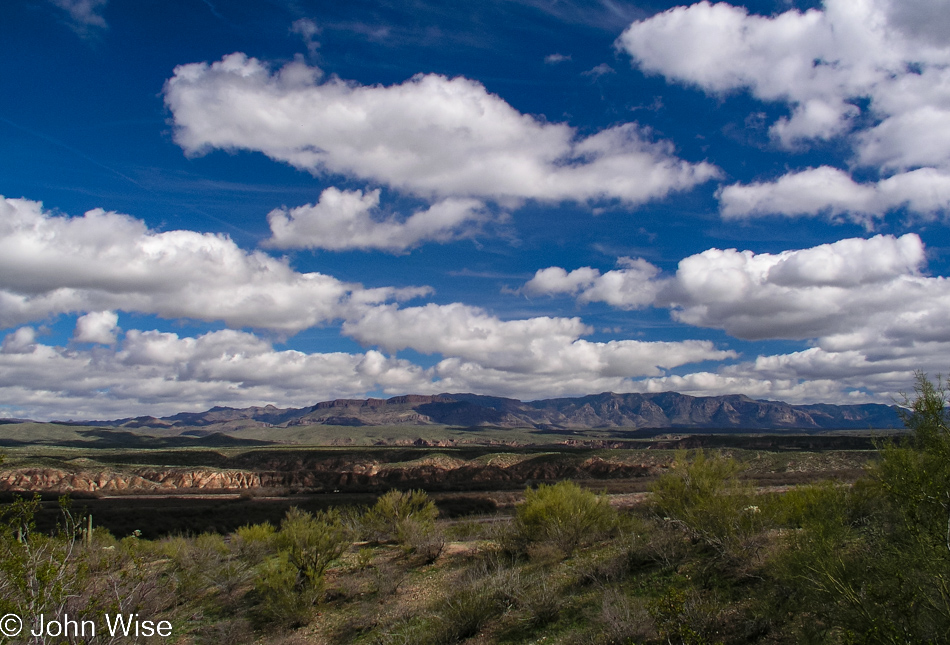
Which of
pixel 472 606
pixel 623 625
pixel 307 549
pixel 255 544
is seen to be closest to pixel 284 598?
pixel 307 549

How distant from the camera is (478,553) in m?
20.8

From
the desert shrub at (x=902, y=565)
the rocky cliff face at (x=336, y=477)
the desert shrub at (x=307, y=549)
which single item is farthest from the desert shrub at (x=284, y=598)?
the rocky cliff face at (x=336, y=477)

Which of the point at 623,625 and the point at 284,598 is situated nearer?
the point at 623,625

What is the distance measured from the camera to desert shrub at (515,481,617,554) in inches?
755

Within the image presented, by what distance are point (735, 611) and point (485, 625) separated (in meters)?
6.13

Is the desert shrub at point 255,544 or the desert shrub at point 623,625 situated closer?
the desert shrub at point 623,625

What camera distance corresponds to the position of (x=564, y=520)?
19.7m

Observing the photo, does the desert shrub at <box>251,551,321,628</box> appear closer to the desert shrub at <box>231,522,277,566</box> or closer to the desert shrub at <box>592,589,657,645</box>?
the desert shrub at <box>231,522,277,566</box>

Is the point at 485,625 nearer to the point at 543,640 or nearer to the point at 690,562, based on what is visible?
the point at 543,640

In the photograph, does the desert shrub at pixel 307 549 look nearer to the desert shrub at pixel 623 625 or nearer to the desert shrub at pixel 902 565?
the desert shrub at pixel 623 625

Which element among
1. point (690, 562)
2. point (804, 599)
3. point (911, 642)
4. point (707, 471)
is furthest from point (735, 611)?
point (707, 471)

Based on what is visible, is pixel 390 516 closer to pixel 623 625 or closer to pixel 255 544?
pixel 255 544

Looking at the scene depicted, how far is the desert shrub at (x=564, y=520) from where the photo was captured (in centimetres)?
1917

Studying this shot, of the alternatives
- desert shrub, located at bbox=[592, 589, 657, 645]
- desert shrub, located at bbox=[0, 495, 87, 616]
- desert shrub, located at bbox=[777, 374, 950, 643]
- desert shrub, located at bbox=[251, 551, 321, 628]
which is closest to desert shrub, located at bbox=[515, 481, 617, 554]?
desert shrub, located at bbox=[592, 589, 657, 645]
